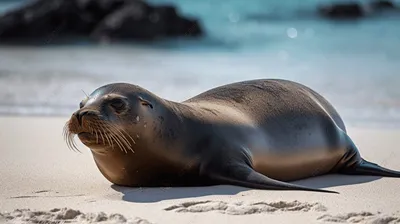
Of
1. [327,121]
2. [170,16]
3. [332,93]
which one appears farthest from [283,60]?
[327,121]

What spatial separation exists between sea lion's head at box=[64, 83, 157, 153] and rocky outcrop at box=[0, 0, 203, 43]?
17732 millimetres

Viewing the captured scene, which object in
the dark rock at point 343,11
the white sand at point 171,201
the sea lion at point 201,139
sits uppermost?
the dark rock at point 343,11

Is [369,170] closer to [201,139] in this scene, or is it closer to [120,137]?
[201,139]

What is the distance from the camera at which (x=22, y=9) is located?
78.2 feet

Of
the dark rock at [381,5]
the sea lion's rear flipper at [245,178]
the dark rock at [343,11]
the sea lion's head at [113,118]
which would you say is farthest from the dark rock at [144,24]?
the sea lion's rear flipper at [245,178]

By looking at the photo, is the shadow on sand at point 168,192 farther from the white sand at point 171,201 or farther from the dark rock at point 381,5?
the dark rock at point 381,5

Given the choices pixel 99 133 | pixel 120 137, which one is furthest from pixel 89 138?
pixel 120 137

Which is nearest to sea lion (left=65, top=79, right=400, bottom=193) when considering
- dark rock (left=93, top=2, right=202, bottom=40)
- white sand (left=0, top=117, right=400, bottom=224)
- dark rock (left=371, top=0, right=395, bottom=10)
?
white sand (left=0, top=117, right=400, bottom=224)

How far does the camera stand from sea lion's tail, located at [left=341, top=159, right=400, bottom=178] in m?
5.32

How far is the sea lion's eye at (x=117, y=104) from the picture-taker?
181 inches

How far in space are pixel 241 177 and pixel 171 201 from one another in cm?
45

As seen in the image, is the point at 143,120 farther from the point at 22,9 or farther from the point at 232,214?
the point at 22,9

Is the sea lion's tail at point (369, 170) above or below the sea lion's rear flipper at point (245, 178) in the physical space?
below

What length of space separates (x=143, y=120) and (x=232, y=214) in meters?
→ 0.84
